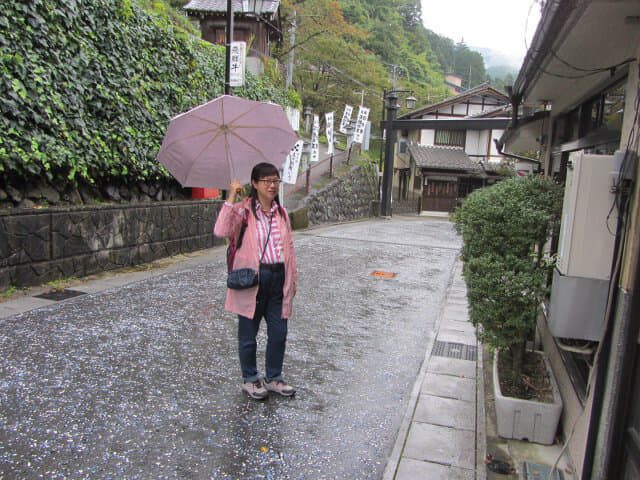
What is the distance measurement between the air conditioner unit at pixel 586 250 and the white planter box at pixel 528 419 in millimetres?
964

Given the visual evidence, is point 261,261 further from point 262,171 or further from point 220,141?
point 220,141

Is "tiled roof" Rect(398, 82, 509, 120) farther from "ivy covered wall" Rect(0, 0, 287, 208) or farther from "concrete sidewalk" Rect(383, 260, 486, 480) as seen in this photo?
Result: "concrete sidewalk" Rect(383, 260, 486, 480)

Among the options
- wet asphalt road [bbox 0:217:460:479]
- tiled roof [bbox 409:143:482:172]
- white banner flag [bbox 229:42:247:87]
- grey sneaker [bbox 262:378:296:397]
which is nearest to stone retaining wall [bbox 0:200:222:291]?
wet asphalt road [bbox 0:217:460:479]

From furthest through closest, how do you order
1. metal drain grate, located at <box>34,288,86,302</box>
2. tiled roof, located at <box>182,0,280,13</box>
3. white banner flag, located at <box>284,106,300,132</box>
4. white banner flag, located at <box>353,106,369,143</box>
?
1. white banner flag, located at <box>353,106,369,143</box>
2. tiled roof, located at <box>182,0,280,13</box>
3. white banner flag, located at <box>284,106,300,132</box>
4. metal drain grate, located at <box>34,288,86,302</box>

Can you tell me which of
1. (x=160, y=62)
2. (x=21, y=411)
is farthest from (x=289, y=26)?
(x=21, y=411)

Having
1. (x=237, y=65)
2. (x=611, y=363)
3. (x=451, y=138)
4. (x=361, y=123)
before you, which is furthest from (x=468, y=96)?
(x=611, y=363)

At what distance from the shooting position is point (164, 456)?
10.6 ft

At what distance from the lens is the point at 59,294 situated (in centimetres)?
710

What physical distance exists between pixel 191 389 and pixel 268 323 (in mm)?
1024

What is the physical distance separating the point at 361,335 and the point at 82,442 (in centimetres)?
363

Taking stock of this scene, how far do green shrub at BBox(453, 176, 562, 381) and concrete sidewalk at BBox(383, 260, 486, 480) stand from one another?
618 millimetres

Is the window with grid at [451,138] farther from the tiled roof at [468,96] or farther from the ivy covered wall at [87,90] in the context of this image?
the ivy covered wall at [87,90]

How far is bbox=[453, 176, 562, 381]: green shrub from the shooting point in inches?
148

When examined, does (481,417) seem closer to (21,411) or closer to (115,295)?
(21,411)
